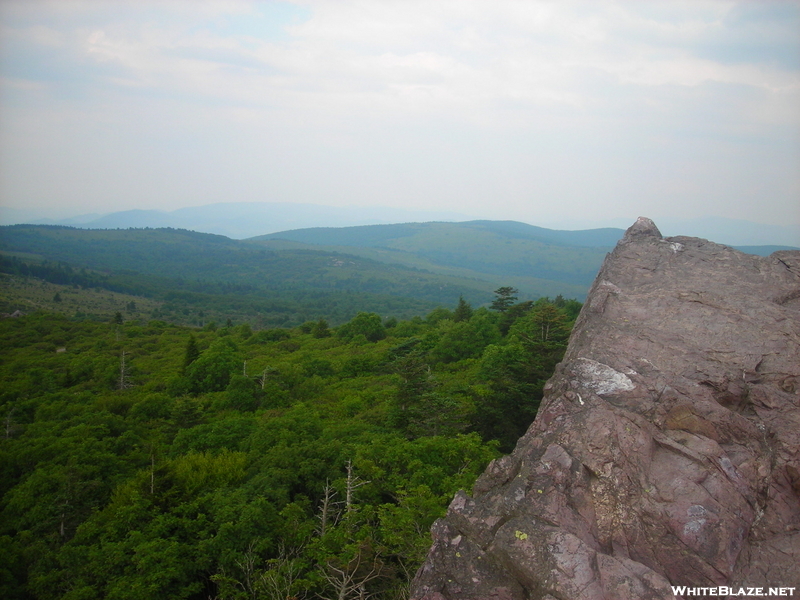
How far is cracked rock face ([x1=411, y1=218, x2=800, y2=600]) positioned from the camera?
7434 millimetres

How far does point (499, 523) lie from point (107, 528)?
13.6m

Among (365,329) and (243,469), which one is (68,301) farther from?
(243,469)

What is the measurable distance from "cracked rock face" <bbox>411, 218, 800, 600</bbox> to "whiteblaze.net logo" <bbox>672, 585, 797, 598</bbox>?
8cm

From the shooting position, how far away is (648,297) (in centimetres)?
1314

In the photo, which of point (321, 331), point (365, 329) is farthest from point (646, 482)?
point (321, 331)

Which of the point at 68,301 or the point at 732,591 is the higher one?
the point at 732,591

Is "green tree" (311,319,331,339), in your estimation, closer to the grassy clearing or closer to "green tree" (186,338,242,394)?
"green tree" (186,338,242,394)

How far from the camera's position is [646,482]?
825cm

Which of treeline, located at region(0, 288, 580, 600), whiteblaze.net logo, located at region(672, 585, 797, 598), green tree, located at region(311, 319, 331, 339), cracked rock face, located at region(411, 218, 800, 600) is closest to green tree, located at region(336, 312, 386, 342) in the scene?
green tree, located at region(311, 319, 331, 339)

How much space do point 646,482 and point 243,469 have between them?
1614cm

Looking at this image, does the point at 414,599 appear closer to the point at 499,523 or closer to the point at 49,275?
the point at 499,523

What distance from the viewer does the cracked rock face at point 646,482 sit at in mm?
7434

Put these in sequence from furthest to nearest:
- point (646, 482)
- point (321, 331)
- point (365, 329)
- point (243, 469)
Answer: point (321, 331), point (365, 329), point (243, 469), point (646, 482)

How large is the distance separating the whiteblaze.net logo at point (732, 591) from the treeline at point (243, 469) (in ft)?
19.3
